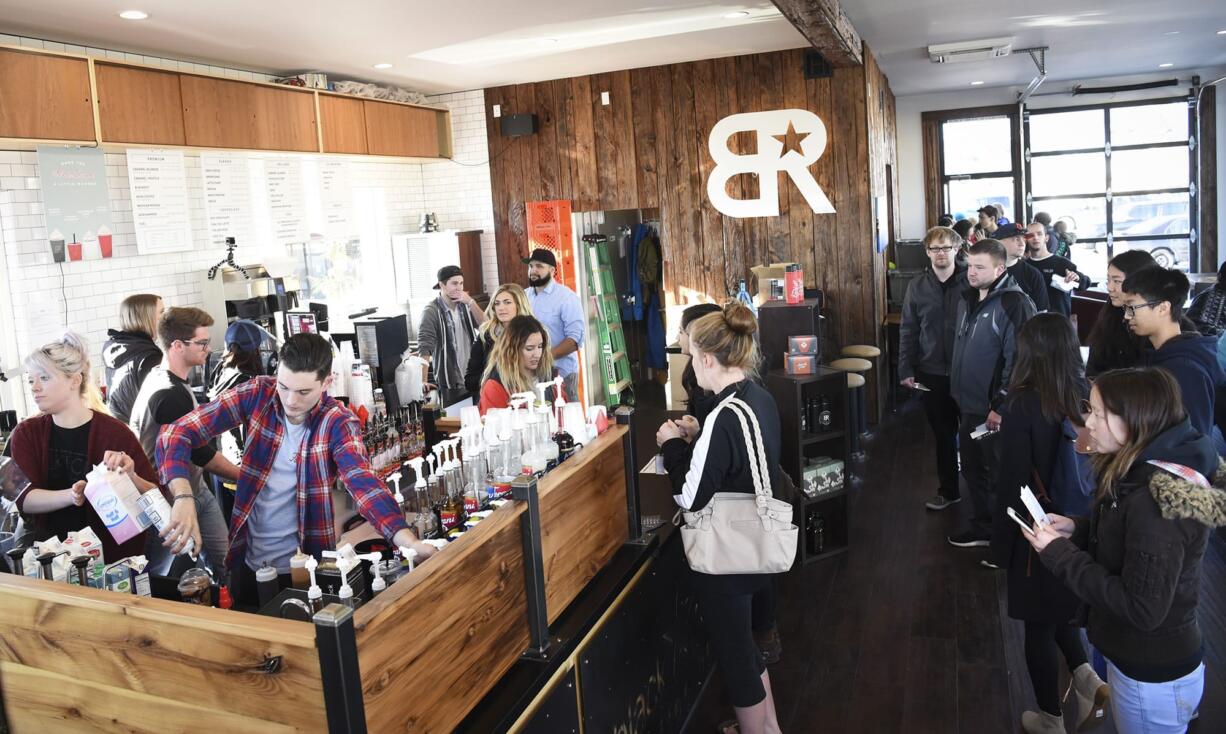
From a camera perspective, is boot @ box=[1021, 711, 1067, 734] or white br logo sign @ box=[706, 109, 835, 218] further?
white br logo sign @ box=[706, 109, 835, 218]

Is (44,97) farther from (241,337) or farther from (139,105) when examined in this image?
(241,337)

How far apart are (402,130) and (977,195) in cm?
961

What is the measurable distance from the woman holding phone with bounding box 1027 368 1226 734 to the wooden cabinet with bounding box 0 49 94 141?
18.8 feet

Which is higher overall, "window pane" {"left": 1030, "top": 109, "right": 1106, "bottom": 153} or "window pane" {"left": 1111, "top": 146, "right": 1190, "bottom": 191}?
"window pane" {"left": 1030, "top": 109, "right": 1106, "bottom": 153}

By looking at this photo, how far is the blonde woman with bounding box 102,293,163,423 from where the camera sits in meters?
4.75

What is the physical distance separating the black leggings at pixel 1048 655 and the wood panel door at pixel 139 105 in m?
5.91

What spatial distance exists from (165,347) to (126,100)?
262 cm

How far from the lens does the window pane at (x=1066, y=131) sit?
14391 mm

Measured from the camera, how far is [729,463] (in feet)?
10.4

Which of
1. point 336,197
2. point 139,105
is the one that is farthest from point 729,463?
point 336,197

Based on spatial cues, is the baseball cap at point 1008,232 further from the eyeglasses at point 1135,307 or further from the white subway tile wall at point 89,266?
the white subway tile wall at point 89,266

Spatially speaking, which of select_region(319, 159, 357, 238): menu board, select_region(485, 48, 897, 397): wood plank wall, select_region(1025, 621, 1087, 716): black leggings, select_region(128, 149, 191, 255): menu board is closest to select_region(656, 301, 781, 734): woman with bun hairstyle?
select_region(1025, 621, 1087, 716): black leggings

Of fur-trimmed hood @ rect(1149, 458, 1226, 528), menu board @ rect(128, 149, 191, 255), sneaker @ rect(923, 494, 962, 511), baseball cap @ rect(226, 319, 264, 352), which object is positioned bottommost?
sneaker @ rect(923, 494, 962, 511)

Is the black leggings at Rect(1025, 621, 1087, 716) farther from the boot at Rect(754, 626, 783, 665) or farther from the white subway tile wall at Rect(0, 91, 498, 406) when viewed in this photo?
the white subway tile wall at Rect(0, 91, 498, 406)
